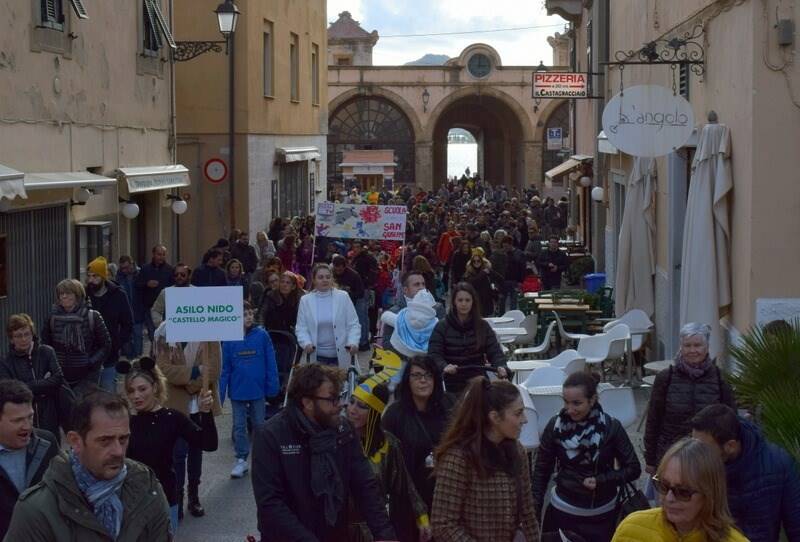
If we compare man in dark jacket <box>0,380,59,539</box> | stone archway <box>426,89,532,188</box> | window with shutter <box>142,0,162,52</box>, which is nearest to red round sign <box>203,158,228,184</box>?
window with shutter <box>142,0,162,52</box>

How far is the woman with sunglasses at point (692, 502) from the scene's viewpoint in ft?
14.6

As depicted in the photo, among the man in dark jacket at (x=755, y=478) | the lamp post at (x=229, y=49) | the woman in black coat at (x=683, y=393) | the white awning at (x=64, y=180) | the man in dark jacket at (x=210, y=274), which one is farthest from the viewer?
the lamp post at (x=229, y=49)

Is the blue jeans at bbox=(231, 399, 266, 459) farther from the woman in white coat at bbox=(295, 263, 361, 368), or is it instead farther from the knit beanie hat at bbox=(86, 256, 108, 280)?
the knit beanie hat at bbox=(86, 256, 108, 280)

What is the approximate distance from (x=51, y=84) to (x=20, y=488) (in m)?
10.9

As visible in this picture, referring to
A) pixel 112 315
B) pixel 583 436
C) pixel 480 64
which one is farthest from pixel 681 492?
pixel 480 64

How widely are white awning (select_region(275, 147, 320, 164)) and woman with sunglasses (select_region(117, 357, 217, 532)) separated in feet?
76.4

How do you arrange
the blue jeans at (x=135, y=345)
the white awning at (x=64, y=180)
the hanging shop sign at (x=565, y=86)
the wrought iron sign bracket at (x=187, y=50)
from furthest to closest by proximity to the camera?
the hanging shop sign at (x=565, y=86) < the wrought iron sign bracket at (x=187, y=50) < the blue jeans at (x=135, y=345) < the white awning at (x=64, y=180)

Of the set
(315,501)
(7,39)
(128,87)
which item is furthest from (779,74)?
(128,87)

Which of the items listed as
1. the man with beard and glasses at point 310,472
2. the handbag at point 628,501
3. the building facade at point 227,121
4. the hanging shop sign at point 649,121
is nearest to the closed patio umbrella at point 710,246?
the hanging shop sign at point 649,121

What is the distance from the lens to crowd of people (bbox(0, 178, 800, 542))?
4.72 meters

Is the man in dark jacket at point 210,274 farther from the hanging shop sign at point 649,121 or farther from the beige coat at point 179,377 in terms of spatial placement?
the beige coat at point 179,377

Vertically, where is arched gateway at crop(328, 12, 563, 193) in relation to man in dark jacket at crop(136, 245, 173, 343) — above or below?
above

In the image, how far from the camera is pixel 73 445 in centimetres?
482

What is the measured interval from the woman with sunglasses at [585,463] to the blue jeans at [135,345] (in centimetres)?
1033
